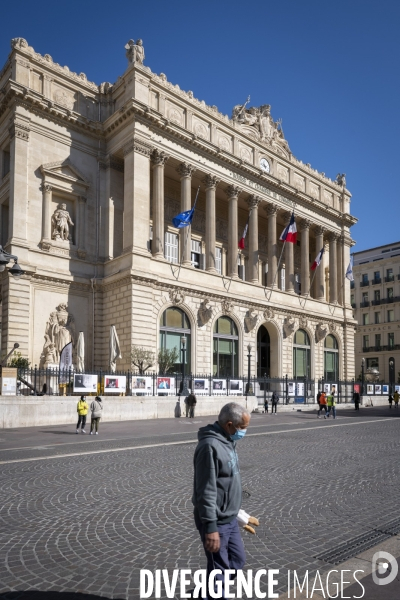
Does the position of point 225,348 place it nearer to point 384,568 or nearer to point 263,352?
point 263,352

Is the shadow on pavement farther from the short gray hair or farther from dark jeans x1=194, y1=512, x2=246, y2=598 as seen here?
the short gray hair

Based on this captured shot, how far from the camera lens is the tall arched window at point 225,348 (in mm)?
39969

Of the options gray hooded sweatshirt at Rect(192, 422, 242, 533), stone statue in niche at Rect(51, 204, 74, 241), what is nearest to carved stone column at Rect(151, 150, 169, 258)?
stone statue in niche at Rect(51, 204, 74, 241)

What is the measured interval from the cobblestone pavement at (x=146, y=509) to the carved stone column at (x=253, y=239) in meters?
30.3

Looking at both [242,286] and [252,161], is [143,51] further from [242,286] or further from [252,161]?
[242,286]

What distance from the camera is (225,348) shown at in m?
40.7

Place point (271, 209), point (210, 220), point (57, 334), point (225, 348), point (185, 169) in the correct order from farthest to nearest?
point (271, 209) < point (210, 220) < point (225, 348) < point (185, 169) < point (57, 334)

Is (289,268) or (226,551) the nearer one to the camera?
(226,551)

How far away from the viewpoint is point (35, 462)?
11781 mm

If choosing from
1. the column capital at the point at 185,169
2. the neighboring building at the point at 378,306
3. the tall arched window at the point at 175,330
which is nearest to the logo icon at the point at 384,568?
the tall arched window at the point at 175,330

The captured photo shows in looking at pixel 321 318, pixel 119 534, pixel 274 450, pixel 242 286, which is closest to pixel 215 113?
pixel 242 286

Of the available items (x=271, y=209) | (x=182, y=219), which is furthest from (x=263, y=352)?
(x=182, y=219)

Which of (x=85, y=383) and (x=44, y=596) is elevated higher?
(x=85, y=383)

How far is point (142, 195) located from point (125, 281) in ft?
20.5
